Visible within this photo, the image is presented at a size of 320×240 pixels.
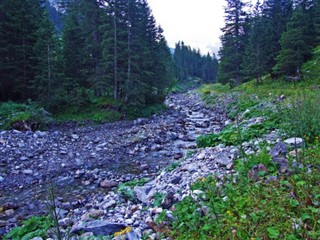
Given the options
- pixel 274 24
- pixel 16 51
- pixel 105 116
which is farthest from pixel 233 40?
pixel 16 51

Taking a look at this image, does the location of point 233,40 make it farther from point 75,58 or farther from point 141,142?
point 141,142

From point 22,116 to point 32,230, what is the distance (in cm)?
1189

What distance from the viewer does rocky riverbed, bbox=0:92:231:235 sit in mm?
6539

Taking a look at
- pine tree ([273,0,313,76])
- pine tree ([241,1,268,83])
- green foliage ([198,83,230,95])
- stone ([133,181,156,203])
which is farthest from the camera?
green foliage ([198,83,230,95])

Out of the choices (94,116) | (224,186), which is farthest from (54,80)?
(224,186)

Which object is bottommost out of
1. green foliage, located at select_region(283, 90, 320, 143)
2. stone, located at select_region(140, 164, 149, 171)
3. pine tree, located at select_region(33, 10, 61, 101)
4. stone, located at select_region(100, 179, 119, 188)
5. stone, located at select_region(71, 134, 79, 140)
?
stone, located at select_region(100, 179, 119, 188)

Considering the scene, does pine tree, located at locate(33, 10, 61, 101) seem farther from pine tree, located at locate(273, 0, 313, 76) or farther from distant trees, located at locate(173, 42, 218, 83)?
distant trees, located at locate(173, 42, 218, 83)

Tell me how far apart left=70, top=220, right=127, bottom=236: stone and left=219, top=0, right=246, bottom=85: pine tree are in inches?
1307

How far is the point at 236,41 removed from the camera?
35.1m

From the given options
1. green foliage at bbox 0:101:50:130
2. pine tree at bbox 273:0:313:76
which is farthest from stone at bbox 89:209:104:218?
pine tree at bbox 273:0:313:76

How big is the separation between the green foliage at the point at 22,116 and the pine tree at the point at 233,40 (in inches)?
1004

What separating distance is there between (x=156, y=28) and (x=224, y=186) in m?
27.5

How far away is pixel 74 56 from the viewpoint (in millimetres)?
24531

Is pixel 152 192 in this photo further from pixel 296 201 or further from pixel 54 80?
pixel 54 80
